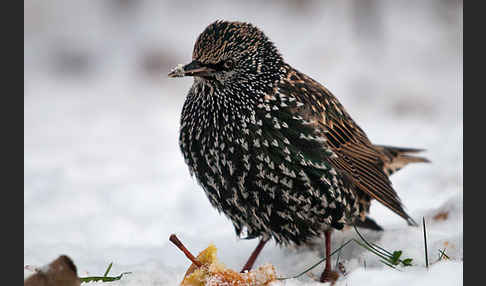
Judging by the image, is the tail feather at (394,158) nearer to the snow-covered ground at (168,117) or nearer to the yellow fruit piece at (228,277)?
the snow-covered ground at (168,117)

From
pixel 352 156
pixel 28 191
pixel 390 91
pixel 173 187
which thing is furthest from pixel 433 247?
pixel 390 91

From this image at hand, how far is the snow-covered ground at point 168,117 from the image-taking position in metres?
3.87

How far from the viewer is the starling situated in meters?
3.01

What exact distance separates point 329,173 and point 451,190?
7.08 ft

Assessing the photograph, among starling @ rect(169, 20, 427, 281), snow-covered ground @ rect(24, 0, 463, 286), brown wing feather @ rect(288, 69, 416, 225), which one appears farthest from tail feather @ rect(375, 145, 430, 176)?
starling @ rect(169, 20, 427, 281)

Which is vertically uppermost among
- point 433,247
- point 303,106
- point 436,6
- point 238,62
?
point 436,6

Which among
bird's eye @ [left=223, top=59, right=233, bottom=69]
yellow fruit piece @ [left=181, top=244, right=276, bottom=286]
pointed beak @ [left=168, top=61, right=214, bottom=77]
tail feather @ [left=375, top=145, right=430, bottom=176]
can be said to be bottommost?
yellow fruit piece @ [left=181, top=244, right=276, bottom=286]

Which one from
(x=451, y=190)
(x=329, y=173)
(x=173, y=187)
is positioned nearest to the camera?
(x=329, y=173)

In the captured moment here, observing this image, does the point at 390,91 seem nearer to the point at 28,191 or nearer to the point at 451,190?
the point at 451,190

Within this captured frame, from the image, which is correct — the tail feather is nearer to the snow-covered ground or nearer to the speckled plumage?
the snow-covered ground

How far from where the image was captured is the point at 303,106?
10.3 feet

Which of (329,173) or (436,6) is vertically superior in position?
(436,6)

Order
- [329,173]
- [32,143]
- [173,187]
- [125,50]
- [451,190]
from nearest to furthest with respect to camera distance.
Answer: [329,173] → [451,190] → [173,187] → [32,143] → [125,50]

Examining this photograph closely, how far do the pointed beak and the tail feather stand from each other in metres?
1.53
